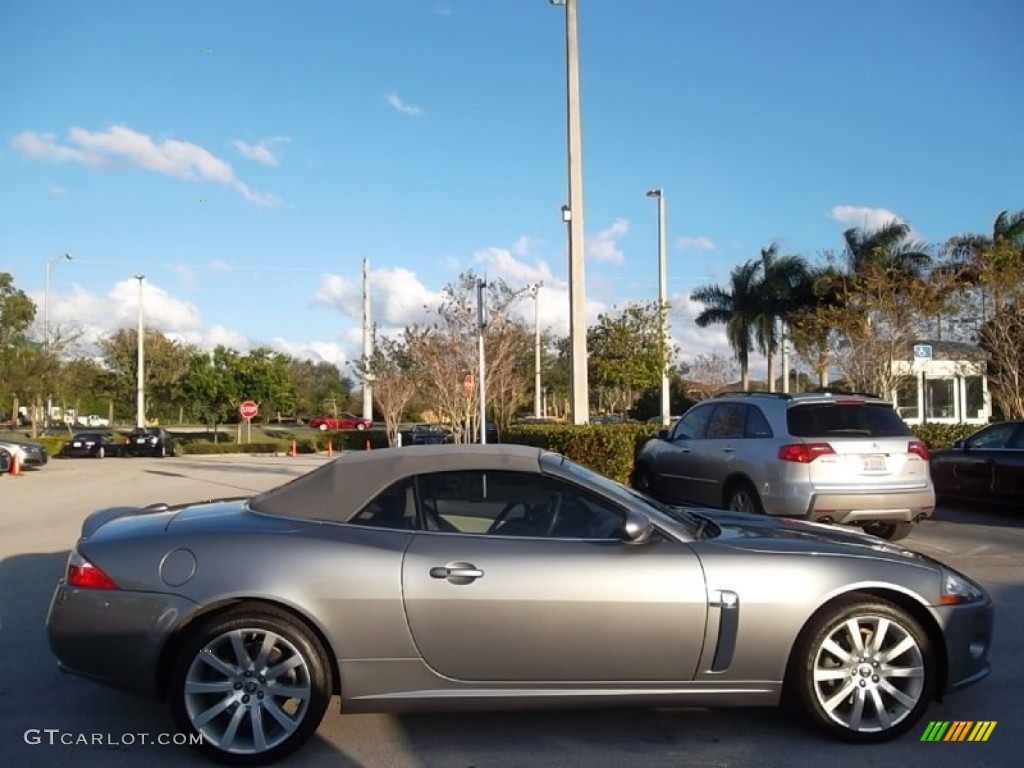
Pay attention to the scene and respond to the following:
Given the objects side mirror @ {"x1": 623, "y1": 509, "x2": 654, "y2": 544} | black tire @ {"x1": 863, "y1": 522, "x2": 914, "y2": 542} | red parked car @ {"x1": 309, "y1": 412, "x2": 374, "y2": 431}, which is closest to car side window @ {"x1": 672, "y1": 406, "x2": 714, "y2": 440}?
black tire @ {"x1": 863, "y1": 522, "x2": 914, "y2": 542}

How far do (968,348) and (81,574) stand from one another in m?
28.0

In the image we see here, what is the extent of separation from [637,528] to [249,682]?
1.91 meters

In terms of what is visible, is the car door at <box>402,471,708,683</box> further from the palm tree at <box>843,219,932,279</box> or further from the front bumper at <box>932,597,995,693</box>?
the palm tree at <box>843,219,932,279</box>

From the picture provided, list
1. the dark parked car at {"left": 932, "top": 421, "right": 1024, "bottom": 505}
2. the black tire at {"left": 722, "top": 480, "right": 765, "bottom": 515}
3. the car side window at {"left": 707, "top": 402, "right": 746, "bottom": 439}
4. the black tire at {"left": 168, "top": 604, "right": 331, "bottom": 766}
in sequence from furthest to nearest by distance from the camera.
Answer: the dark parked car at {"left": 932, "top": 421, "right": 1024, "bottom": 505}
the car side window at {"left": 707, "top": 402, "right": 746, "bottom": 439}
the black tire at {"left": 722, "top": 480, "right": 765, "bottom": 515}
the black tire at {"left": 168, "top": 604, "right": 331, "bottom": 766}

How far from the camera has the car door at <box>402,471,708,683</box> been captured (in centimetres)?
409

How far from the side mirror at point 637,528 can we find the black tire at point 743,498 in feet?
16.9

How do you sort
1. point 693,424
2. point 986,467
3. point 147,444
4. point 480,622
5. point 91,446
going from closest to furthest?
1. point 480,622
2. point 693,424
3. point 986,467
4. point 91,446
5. point 147,444

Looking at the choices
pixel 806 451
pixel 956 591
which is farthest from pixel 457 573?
pixel 806 451

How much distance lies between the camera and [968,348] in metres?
27.2

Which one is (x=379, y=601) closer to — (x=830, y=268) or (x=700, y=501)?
(x=700, y=501)

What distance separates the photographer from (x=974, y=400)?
31.0 m

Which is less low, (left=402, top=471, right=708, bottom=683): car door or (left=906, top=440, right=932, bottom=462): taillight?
(left=906, top=440, right=932, bottom=462): taillight

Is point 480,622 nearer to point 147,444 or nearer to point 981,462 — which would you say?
point 981,462

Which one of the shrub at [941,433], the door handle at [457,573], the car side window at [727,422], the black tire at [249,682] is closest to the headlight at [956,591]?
the door handle at [457,573]
